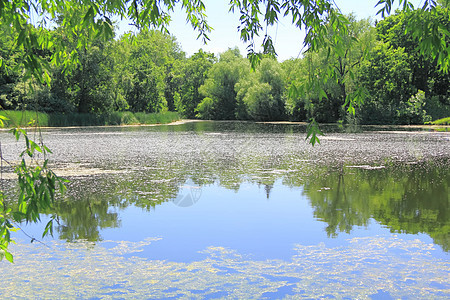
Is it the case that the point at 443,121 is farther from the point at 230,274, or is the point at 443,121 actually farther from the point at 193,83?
the point at 193,83

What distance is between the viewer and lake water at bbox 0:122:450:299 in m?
4.39

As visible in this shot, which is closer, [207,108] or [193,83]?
[207,108]

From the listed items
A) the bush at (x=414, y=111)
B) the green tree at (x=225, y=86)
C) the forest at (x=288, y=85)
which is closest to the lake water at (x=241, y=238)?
the forest at (x=288, y=85)

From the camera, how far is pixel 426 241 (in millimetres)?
5820

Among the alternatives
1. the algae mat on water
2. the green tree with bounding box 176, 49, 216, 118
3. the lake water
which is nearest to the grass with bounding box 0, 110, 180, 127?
the green tree with bounding box 176, 49, 216, 118

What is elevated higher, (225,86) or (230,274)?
(225,86)

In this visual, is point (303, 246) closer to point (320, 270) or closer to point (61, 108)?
point (320, 270)

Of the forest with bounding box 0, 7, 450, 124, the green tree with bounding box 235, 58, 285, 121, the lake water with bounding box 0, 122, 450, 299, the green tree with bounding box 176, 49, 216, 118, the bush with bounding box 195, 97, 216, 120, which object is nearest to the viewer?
the lake water with bounding box 0, 122, 450, 299

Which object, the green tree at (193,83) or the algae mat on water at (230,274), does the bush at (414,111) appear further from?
the algae mat on water at (230,274)

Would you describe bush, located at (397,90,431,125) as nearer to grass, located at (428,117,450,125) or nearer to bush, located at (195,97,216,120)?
grass, located at (428,117,450,125)

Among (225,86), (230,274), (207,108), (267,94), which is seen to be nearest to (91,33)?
(230,274)

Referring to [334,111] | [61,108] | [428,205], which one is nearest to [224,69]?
[334,111]

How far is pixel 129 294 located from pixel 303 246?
7.40 feet

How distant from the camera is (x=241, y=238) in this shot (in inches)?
237
